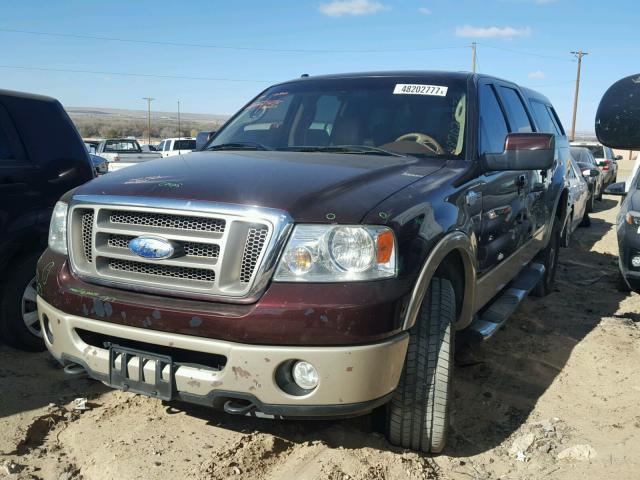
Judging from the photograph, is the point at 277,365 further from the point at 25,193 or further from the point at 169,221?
the point at 25,193

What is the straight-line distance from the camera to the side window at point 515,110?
15.0 feet

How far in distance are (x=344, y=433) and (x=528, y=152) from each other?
1808 millimetres

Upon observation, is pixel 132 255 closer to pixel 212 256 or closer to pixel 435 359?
pixel 212 256

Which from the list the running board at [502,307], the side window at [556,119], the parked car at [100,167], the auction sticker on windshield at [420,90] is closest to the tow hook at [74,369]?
the running board at [502,307]

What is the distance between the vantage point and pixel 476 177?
3480mm

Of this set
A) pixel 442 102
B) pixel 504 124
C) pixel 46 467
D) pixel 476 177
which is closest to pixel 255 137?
pixel 442 102

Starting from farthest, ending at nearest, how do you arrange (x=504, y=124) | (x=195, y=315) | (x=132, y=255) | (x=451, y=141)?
(x=504, y=124), (x=451, y=141), (x=132, y=255), (x=195, y=315)

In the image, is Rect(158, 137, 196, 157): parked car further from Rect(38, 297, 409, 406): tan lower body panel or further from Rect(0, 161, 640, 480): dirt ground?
Rect(38, 297, 409, 406): tan lower body panel

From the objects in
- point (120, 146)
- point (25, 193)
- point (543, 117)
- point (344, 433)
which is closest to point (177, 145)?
point (120, 146)

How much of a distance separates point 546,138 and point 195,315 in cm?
217

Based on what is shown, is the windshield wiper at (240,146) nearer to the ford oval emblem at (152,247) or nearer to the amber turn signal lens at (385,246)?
the ford oval emblem at (152,247)

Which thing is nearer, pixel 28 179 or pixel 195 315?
pixel 195 315

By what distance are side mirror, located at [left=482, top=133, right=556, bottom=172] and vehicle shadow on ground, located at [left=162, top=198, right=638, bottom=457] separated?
1.12 m

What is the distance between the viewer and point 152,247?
260 centimetres
